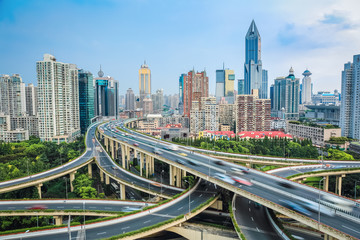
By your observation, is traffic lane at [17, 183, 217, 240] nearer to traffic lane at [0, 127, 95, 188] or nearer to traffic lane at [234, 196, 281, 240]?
traffic lane at [234, 196, 281, 240]

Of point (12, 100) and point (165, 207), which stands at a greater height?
point (12, 100)

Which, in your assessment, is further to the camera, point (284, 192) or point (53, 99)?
point (53, 99)

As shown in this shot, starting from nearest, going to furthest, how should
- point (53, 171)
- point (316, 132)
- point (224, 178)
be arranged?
point (224, 178)
point (53, 171)
point (316, 132)

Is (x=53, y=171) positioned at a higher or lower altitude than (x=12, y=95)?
lower

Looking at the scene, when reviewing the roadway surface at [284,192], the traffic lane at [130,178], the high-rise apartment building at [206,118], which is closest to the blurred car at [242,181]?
the roadway surface at [284,192]

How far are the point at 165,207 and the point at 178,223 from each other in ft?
11.1

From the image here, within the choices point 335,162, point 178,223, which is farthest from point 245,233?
point 335,162

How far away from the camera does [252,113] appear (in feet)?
310

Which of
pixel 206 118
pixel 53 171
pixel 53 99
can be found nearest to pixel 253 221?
pixel 53 171

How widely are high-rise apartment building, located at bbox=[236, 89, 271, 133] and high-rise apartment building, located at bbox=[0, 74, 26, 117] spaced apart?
80816 millimetres

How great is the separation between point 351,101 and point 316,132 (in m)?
18.4

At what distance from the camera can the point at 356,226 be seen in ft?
62.2

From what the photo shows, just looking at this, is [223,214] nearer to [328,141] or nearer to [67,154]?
[67,154]

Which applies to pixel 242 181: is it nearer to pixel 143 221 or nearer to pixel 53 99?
pixel 143 221
